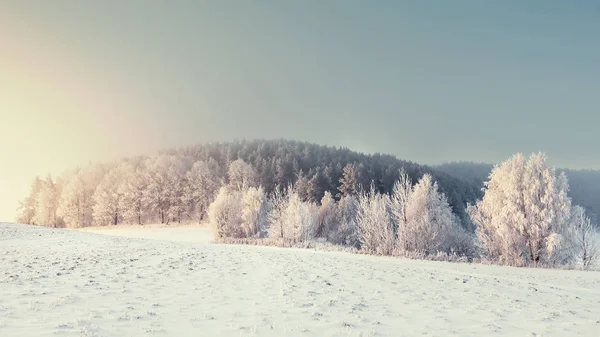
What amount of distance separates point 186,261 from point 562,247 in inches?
1330

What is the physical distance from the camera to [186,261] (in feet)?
77.8

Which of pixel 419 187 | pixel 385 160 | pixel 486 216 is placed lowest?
pixel 486 216

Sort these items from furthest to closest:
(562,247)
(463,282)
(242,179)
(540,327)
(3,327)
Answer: (242,179)
(562,247)
(463,282)
(540,327)
(3,327)

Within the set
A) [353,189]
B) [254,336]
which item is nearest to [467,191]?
[353,189]

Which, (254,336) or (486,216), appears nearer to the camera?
(254,336)

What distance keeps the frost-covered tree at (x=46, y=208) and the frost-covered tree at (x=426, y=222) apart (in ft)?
309

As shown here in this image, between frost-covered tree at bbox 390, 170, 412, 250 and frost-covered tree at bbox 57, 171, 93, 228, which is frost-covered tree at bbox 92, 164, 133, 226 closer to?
frost-covered tree at bbox 57, 171, 93, 228

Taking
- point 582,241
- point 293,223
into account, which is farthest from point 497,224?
point 293,223

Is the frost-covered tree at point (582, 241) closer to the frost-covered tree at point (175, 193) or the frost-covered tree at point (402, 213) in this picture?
the frost-covered tree at point (402, 213)

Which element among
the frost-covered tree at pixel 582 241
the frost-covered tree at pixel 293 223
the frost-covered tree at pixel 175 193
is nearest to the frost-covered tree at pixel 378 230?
the frost-covered tree at pixel 293 223

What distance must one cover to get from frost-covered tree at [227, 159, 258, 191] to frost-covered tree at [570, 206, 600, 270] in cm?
6756

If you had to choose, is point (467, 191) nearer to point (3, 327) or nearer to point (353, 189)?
point (353, 189)

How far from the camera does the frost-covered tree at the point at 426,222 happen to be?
41.2 metres

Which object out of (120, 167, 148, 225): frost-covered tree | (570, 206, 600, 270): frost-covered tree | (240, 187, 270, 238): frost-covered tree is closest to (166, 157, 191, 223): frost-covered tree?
(120, 167, 148, 225): frost-covered tree
